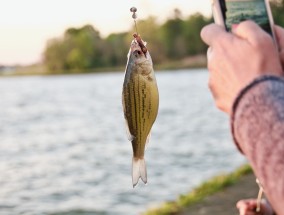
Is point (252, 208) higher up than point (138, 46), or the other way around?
point (138, 46)

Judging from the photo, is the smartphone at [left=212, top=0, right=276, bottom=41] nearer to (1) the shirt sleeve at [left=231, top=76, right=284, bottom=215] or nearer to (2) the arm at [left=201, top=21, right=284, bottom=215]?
(2) the arm at [left=201, top=21, right=284, bottom=215]

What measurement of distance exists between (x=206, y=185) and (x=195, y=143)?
32.9ft

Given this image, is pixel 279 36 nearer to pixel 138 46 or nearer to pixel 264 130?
pixel 264 130

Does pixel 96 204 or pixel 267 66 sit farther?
pixel 96 204

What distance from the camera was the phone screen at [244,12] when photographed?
151 cm

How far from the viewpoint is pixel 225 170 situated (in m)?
13.9

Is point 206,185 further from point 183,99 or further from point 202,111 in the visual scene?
point 183,99

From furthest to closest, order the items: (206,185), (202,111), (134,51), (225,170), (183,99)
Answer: (183,99)
(202,111)
(225,170)
(206,185)
(134,51)

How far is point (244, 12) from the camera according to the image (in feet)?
5.09

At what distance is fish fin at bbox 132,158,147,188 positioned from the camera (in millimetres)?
1855

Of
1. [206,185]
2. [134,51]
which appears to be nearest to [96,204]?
[206,185]

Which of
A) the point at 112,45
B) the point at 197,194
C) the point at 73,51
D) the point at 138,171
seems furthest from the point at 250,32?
the point at 73,51

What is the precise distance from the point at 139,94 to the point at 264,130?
63cm

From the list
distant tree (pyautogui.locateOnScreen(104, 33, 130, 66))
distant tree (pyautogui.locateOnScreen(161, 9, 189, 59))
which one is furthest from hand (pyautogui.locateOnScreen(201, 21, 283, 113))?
distant tree (pyautogui.locateOnScreen(161, 9, 189, 59))
